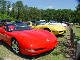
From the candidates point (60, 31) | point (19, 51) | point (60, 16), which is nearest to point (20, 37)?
point (19, 51)

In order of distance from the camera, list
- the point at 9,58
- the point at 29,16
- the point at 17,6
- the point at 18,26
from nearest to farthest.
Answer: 1. the point at 9,58
2. the point at 18,26
3. the point at 17,6
4. the point at 29,16

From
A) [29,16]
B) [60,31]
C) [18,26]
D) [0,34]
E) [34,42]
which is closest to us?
[34,42]

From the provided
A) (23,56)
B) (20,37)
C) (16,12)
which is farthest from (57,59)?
(16,12)

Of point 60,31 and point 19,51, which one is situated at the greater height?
point 60,31

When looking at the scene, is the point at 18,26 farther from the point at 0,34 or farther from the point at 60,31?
the point at 60,31

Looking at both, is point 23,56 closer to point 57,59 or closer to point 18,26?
point 57,59

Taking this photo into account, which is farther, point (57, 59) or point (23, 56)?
point (23, 56)

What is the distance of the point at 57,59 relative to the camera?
317cm

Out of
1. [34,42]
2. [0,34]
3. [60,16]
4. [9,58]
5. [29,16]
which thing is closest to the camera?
[34,42]

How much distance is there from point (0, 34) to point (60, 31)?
429cm

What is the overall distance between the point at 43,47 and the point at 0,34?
3102 mm

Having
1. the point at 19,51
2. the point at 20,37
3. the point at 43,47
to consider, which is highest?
the point at 20,37

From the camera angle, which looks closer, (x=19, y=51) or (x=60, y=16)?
(x=19, y=51)

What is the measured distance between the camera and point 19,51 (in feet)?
11.1
